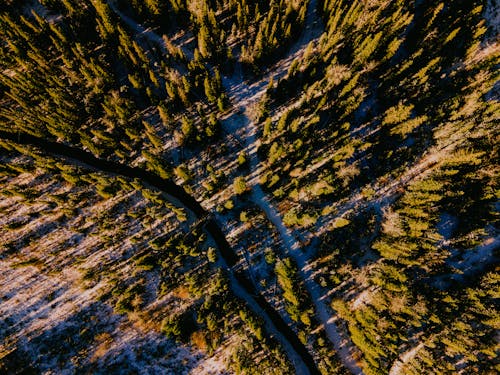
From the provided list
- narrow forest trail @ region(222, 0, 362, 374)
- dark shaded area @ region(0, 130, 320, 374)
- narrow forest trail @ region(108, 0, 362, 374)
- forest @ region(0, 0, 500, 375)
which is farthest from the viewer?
narrow forest trail @ region(108, 0, 362, 374)

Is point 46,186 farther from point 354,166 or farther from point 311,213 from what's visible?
point 354,166

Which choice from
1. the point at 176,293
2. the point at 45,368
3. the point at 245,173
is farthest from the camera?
the point at 245,173

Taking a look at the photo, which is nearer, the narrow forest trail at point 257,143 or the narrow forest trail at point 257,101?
the narrow forest trail at point 257,143

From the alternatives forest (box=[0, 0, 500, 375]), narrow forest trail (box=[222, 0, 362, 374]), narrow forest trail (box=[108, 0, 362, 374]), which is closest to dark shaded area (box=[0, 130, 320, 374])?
forest (box=[0, 0, 500, 375])

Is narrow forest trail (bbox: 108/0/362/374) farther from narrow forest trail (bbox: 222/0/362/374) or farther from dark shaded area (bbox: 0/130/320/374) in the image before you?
dark shaded area (bbox: 0/130/320/374)

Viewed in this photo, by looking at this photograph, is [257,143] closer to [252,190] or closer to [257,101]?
[257,101]

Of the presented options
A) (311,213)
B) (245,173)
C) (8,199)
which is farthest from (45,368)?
(311,213)

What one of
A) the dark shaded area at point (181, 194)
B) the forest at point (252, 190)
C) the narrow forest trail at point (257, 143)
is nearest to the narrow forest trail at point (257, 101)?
the narrow forest trail at point (257, 143)

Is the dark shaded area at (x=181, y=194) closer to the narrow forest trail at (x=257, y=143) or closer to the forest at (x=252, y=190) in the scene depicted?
the forest at (x=252, y=190)
